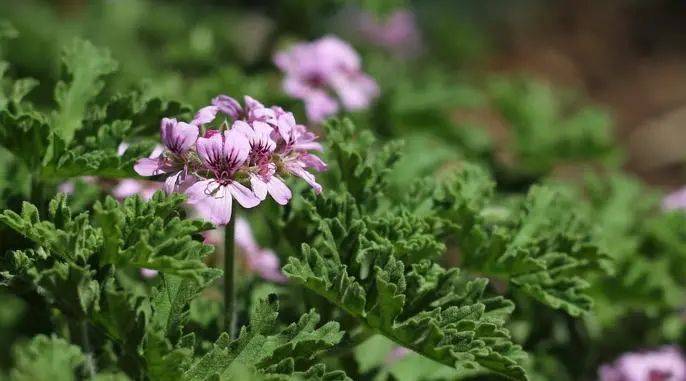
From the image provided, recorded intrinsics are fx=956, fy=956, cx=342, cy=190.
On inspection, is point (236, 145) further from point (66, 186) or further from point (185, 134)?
point (66, 186)

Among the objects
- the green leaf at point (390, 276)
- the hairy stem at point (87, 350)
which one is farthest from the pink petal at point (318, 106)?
the hairy stem at point (87, 350)

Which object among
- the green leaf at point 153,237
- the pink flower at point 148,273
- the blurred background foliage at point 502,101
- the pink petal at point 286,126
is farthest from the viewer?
the blurred background foliage at point 502,101

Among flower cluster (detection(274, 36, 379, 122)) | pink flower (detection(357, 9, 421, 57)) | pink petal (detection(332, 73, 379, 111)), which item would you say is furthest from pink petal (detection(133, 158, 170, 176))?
pink flower (detection(357, 9, 421, 57))

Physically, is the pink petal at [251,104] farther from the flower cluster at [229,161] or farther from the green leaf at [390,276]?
the green leaf at [390,276]

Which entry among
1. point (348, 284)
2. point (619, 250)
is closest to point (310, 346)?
point (348, 284)

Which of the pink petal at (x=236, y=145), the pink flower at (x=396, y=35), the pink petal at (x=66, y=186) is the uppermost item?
the pink flower at (x=396, y=35)

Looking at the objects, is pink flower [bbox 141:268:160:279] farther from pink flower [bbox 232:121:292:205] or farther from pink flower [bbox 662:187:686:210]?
pink flower [bbox 662:187:686:210]

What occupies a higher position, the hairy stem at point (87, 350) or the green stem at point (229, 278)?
the green stem at point (229, 278)
